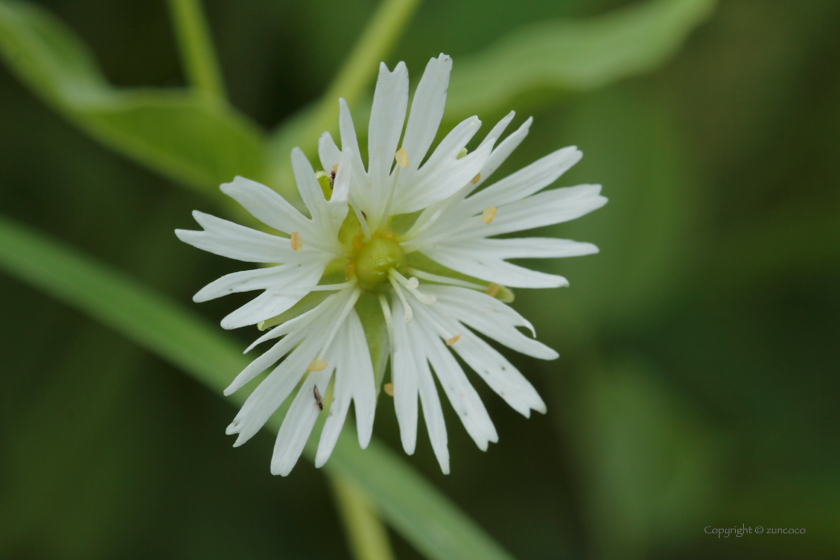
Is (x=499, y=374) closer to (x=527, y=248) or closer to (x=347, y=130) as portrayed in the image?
(x=527, y=248)

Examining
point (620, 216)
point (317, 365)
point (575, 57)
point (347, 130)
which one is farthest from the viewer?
point (620, 216)

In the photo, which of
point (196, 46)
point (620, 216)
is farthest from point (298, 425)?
point (620, 216)

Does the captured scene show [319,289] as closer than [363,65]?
Yes

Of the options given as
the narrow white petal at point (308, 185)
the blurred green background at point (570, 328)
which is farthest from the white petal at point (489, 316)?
the blurred green background at point (570, 328)

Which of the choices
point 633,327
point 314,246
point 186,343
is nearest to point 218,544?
point 186,343

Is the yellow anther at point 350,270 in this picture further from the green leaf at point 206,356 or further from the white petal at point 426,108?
the green leaf at point 206,356

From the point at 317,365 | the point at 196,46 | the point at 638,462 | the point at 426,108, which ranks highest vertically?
the point at 196,46

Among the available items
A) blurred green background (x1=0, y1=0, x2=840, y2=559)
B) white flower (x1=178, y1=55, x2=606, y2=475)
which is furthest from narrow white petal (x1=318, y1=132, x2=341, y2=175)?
blurred green background (x1=0, y1=0, x2=840, y2=559)

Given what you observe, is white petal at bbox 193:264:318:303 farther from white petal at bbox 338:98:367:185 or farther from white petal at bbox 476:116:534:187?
white petal at bbox 476:116:534:187

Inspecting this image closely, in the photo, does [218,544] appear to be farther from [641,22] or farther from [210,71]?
[641,22]
